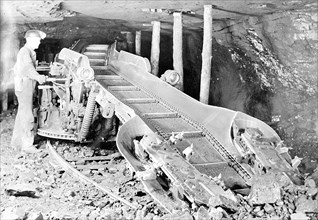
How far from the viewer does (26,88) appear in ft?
27.6

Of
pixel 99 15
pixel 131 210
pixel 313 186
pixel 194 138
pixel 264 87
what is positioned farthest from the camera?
pixel 264 87

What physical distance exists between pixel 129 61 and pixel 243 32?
2.97 m

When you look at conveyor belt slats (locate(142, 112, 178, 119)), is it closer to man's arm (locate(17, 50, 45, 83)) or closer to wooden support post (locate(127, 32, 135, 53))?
man's arm (locate(17, 50, 45, 83))

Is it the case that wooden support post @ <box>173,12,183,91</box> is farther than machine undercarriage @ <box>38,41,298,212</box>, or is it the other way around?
wooden support post @ <box>173,12,183,91</box>

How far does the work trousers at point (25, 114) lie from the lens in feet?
27.6

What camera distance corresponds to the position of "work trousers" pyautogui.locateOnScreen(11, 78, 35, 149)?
841 centimetres

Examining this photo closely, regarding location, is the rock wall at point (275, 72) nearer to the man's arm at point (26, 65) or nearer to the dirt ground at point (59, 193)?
the dirt ground at point (59, 193)

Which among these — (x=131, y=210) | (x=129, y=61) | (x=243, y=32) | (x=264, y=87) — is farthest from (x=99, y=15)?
(x=131, y=210)

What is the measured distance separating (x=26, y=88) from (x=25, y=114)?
53 cm

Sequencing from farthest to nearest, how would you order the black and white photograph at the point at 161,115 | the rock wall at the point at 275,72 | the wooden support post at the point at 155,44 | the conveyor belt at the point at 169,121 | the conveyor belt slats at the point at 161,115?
1. the wooden support post at the point at 155,44
2. the rock wall at the point at 275,72
3. the conveyor belt slats at the point at 161,115
4. the conveyor belt at the point at 169,121
5. the black and white photograph at the point at 161,115

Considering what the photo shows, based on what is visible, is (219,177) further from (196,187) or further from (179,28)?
(179,28)

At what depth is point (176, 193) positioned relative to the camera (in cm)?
487

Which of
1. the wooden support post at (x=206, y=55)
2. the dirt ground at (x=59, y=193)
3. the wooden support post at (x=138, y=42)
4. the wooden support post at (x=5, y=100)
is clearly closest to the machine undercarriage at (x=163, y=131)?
the dirt ground at (x=59, y=193)

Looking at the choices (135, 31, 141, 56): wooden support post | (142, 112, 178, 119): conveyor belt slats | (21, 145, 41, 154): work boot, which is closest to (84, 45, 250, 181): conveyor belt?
(142, 112, 178, 119): conveyor belt slats
